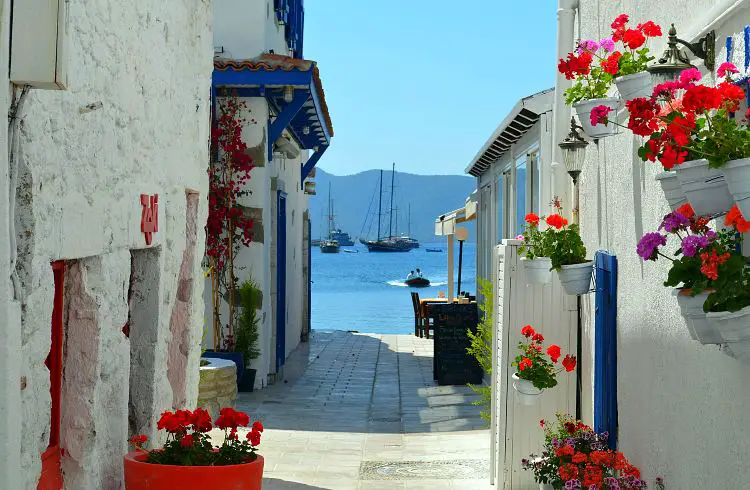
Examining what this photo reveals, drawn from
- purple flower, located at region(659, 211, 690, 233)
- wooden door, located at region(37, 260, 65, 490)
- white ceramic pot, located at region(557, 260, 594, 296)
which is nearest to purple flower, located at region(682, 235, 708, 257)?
purple flower, located at region(659, 211, 690, 233)

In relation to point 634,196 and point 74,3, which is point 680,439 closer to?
point 634,196

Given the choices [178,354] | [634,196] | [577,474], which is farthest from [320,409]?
[634,196]

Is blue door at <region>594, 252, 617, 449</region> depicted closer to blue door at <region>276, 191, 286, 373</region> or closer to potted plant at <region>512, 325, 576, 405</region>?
potted plant at <region>512, 325, 576, 405</region>

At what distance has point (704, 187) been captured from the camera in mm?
3506

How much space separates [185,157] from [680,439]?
12.5ft

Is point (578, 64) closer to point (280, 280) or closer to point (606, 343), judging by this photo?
point (606, 343)

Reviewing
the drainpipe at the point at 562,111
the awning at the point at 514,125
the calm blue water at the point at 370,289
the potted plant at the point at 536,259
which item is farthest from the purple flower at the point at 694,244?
the calm blue water at the point at 370,289

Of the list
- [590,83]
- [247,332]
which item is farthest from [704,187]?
[247,332]

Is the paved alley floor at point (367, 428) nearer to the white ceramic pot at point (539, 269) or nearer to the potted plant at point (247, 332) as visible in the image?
the potted plant at point (247, 332)

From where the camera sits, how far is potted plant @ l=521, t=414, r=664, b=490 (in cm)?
614

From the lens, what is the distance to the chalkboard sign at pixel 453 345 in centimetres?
1605

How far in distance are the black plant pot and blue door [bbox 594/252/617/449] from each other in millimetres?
7616

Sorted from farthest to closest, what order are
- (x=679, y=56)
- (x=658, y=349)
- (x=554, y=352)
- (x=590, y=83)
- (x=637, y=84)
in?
(x=554, y=352) < (x=590, y=83) < (x=658, y=349) < (x=637, y=84) < (x=679, y=56)

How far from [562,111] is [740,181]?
5496mm
